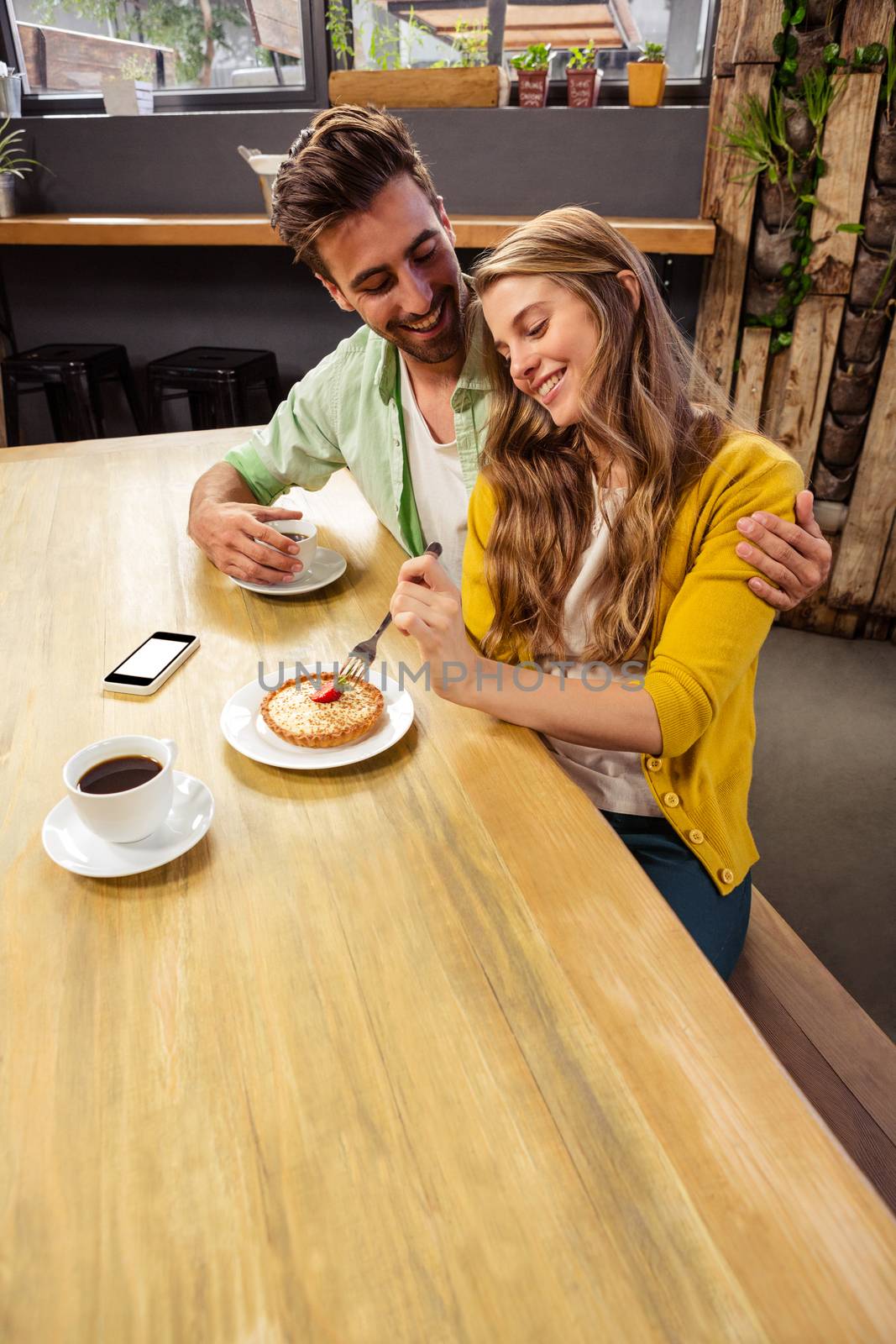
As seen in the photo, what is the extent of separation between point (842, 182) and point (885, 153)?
0.12 metres

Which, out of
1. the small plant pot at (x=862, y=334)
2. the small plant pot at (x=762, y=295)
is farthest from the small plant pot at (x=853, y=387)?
the small plant pot at (x=762, y=295)

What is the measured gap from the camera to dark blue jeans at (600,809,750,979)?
46.5 inches

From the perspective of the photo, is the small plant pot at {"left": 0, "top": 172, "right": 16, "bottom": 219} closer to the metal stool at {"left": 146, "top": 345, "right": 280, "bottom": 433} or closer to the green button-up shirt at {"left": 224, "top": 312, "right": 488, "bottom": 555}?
the metal stool at {"left": 146, "top": 345, "right": 280, "bottom": 433}

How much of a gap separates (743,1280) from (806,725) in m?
2.44

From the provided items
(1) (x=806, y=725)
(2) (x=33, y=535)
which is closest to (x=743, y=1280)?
(2) (x=33, y=535)

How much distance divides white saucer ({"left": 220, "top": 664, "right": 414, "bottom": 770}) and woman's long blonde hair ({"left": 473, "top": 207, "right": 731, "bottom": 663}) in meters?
0.24

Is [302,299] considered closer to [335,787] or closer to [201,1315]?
[335,787]

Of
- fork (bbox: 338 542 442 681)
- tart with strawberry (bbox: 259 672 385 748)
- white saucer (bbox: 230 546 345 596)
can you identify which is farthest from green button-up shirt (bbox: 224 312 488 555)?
tart with strawberry (bbox: 259 672 385 748)

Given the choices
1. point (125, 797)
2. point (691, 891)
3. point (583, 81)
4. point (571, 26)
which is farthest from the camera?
point (571, 26)

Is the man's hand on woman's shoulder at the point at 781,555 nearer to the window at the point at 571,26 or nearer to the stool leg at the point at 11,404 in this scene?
the window at the point at 571,26

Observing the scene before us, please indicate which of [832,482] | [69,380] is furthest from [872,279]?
[69,380]

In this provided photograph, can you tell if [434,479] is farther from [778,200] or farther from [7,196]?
[7,196]

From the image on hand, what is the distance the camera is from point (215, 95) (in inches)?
152

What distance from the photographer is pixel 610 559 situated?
1261 millimetres
